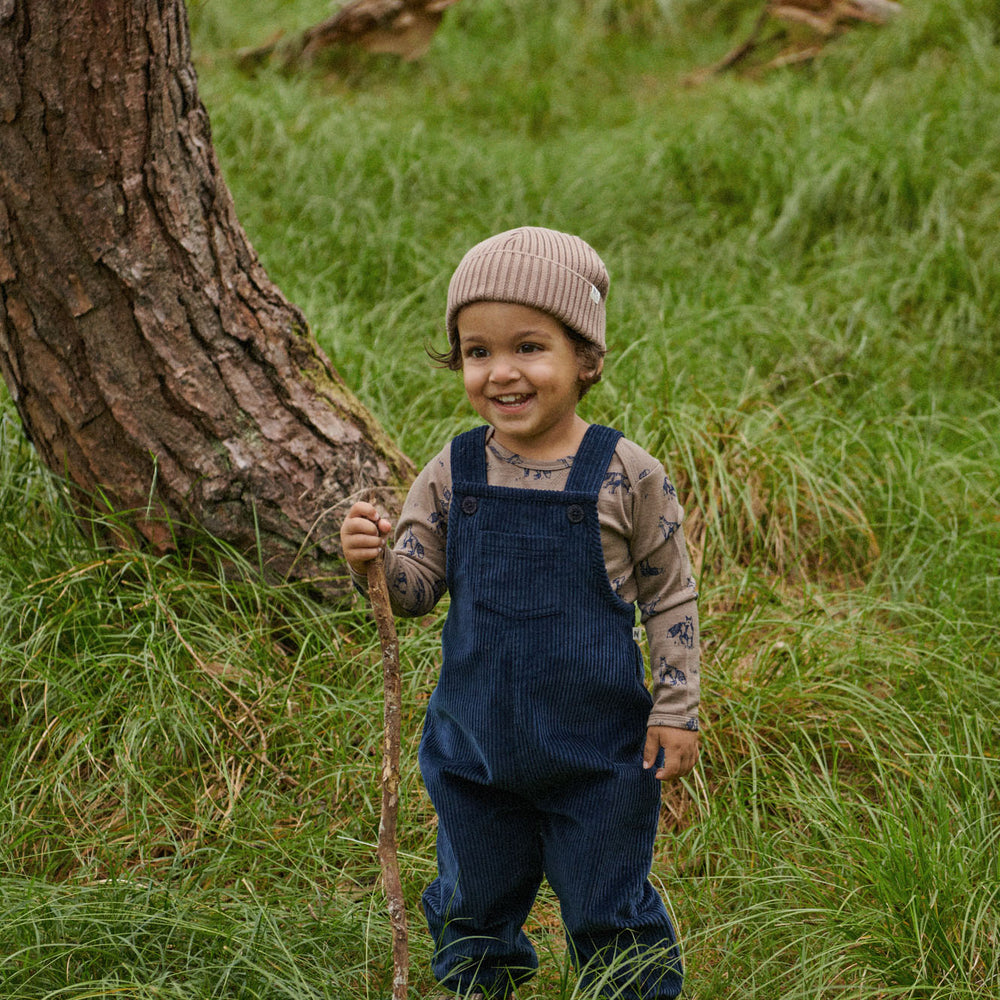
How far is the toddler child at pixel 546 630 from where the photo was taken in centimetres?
158

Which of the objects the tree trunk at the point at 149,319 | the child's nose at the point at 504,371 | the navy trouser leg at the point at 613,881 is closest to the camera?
the child's nose at the point at 504,371

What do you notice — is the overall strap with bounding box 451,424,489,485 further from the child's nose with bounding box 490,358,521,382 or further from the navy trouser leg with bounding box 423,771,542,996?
the navy trouser leg with bounding box 423,771,542,996

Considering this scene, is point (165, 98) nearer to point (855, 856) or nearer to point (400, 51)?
point (855, 856)

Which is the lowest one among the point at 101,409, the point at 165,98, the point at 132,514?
the point at 132,514

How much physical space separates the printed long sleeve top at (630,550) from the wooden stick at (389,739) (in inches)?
5.6

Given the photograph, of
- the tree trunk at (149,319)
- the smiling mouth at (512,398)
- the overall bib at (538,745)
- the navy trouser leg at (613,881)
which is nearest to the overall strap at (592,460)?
the overall bib at (538,745)

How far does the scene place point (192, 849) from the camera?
7.17ft

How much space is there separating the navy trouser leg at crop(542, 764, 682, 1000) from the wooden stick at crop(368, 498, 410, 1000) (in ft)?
0.94

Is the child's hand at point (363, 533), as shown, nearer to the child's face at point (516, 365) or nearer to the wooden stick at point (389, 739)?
the wooden stick at point (389, 739)

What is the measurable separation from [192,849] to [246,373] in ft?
3.57

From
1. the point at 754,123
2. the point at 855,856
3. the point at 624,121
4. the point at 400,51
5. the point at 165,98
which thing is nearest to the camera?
the point at 855,856

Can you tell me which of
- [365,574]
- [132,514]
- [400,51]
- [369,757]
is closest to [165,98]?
[132,514]

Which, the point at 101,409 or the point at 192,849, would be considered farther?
the point at 101,409

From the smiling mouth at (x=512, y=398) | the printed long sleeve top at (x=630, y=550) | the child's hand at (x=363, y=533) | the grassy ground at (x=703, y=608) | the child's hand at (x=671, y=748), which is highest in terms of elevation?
the smiling mouth at (x=512, y=398)
